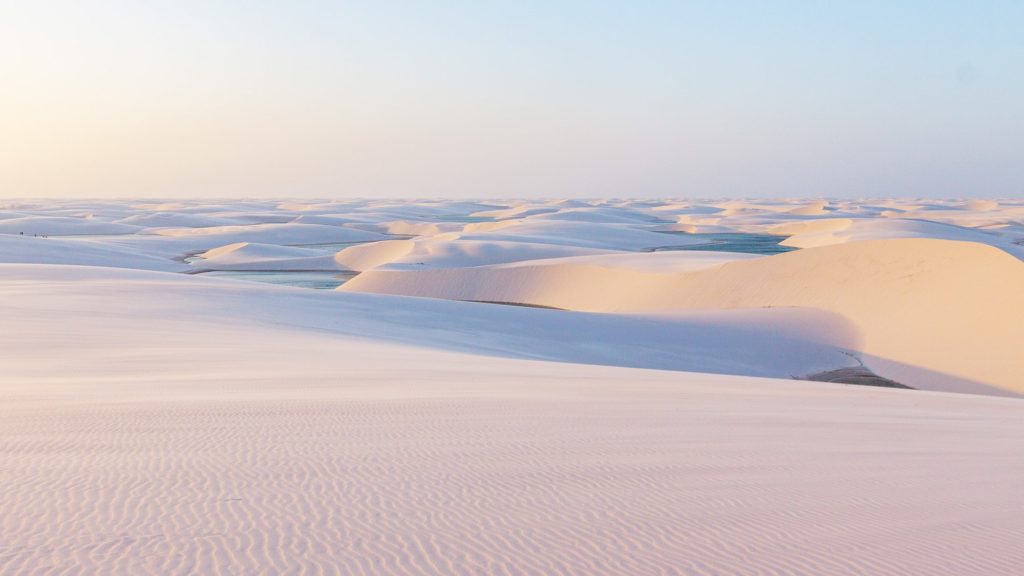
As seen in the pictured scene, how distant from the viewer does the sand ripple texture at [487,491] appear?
11.7 ft

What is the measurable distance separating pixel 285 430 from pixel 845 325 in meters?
20.0

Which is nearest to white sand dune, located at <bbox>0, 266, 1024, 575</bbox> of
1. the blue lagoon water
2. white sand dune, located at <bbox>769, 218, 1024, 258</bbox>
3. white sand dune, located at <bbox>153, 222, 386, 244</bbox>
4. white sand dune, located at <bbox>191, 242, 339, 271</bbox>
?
white sand dune, located at <bbox>191, 242, 339, 271</bbox>

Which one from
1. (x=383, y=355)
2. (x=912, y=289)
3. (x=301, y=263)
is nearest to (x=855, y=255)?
(x=912, y=289)

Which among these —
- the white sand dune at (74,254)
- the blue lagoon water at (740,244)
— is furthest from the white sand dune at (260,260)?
the blue lagoon water at (740,244)

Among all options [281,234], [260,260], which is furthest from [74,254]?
[281,234]

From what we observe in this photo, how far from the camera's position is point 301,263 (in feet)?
156

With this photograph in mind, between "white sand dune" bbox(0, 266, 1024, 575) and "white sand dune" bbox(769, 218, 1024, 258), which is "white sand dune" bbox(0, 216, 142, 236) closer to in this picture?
"white sand dune" bbox(769, 218, 1024, 258)

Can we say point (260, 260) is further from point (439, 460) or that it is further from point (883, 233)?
point (439, 460)

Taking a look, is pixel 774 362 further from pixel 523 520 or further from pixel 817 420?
pixel 523 520

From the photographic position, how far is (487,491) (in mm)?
4578

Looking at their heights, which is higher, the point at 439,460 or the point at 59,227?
the point at 439,460

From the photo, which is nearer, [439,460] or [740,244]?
[439,460]

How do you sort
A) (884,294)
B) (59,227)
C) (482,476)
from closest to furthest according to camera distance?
1. (482,476)
2. (884,294)
3. (59,227)

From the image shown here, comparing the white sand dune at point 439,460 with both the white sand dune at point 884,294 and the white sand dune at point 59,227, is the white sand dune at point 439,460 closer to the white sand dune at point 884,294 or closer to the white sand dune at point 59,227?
the white sand dune at point 884,294
